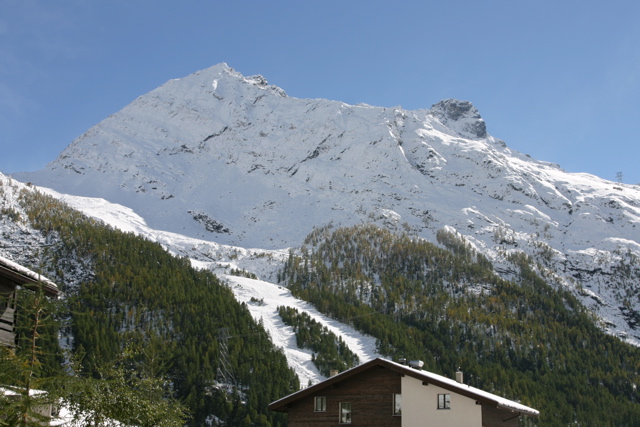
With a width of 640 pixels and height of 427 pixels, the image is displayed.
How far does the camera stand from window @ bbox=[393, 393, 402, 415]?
3602cm

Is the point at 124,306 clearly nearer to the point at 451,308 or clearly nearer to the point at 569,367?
the point at 451,308

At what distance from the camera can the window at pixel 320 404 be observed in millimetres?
37219

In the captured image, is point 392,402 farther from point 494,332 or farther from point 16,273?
point 494,332

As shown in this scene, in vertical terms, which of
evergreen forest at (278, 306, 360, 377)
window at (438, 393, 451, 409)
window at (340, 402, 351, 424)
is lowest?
window at (340, 402, 351, 424)

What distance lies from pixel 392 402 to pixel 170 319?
324 feet

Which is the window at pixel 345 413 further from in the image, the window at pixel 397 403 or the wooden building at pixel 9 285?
the wooden building at pixel 9 285

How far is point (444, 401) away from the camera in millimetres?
35125

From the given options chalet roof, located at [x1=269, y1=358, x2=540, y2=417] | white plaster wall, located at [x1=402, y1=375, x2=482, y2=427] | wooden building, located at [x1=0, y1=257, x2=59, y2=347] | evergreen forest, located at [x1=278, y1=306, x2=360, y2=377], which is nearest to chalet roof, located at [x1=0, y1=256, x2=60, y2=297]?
wooden building, located at [x1=0, y1=257, x2=59, y2=347]

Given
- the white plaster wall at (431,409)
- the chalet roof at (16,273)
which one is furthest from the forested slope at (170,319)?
the chalet roof at (16,273)

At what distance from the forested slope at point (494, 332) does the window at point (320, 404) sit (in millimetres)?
84237

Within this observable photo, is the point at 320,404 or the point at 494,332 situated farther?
the point at 494,332

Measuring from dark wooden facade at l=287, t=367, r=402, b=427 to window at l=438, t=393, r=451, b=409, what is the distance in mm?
2250

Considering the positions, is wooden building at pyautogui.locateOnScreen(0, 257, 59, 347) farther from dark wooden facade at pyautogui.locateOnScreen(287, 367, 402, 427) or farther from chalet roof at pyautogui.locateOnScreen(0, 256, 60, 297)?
dark wooden facade at pyautogui.locateOnScreen(287, 367, 402, 427)

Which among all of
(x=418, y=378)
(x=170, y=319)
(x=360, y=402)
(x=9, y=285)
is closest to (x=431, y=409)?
(x=418, y=378)
